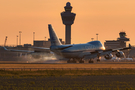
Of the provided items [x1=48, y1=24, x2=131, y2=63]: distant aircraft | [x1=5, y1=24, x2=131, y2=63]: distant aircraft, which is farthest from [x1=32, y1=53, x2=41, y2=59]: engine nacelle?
[x1=48, y1=24, x2=131, y2=63]: distant aircraft

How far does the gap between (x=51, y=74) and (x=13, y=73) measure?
7.54 metres

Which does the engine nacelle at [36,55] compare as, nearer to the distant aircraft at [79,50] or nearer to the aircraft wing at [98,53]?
the distant aircraft at [79,50]

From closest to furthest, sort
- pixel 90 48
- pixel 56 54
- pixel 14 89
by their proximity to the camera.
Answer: pixel 14 89
pixel 56 54
pixel 90 48

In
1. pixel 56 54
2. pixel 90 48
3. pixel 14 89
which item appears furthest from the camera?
pixel 90 48

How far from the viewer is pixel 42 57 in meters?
99.4

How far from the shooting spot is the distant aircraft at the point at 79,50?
85.7 m

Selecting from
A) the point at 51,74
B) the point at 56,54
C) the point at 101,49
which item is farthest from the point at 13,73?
the point at 101,49

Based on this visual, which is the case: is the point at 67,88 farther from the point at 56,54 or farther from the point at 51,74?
the point at 56,54

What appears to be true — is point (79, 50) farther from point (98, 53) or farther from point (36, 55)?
point (36, 55)

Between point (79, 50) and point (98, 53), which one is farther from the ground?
point (79, 50)

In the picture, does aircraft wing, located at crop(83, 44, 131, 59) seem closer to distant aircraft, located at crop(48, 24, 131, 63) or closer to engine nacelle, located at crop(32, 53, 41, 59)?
distant aircraft, located at crop(48, 24, 131, 63)

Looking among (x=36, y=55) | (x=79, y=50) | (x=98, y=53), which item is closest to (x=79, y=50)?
(x=79, y=50)

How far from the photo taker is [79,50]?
300 ft

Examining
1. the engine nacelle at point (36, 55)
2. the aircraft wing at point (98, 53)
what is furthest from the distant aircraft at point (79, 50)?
the engine nacelle at point (36, 55)
